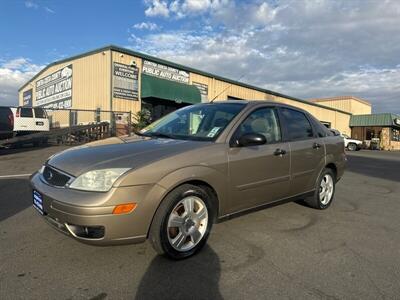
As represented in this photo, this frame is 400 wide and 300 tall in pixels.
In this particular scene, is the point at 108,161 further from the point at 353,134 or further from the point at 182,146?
the point at 353,134

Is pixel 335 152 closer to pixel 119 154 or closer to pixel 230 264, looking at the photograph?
pixel 230 264

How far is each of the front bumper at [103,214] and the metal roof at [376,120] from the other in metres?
53.0

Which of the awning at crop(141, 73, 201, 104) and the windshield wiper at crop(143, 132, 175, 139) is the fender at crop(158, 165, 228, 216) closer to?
the windshield wiper at crop(143, 132, 175, 139)

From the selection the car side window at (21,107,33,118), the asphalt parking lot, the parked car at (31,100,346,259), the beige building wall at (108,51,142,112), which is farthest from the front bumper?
the beige building wall at (108,51,142,112)

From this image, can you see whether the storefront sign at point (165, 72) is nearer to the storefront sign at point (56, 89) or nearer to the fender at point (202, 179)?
the storefront sign at point (56, 89)

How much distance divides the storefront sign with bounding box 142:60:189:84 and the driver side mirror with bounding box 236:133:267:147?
61.6ft

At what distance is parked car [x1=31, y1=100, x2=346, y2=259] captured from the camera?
3.25m

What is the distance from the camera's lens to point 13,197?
629 cm

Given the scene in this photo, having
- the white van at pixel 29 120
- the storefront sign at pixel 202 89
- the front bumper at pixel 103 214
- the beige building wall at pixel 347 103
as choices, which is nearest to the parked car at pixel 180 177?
the front bumper at pixel 103 214

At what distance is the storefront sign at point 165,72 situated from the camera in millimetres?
22266

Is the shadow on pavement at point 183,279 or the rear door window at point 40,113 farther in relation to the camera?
the rear door window at point 40,113

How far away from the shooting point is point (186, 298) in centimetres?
290

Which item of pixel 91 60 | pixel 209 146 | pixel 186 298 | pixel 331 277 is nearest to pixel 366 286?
pixel 331 277

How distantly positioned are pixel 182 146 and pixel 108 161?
0.80m
